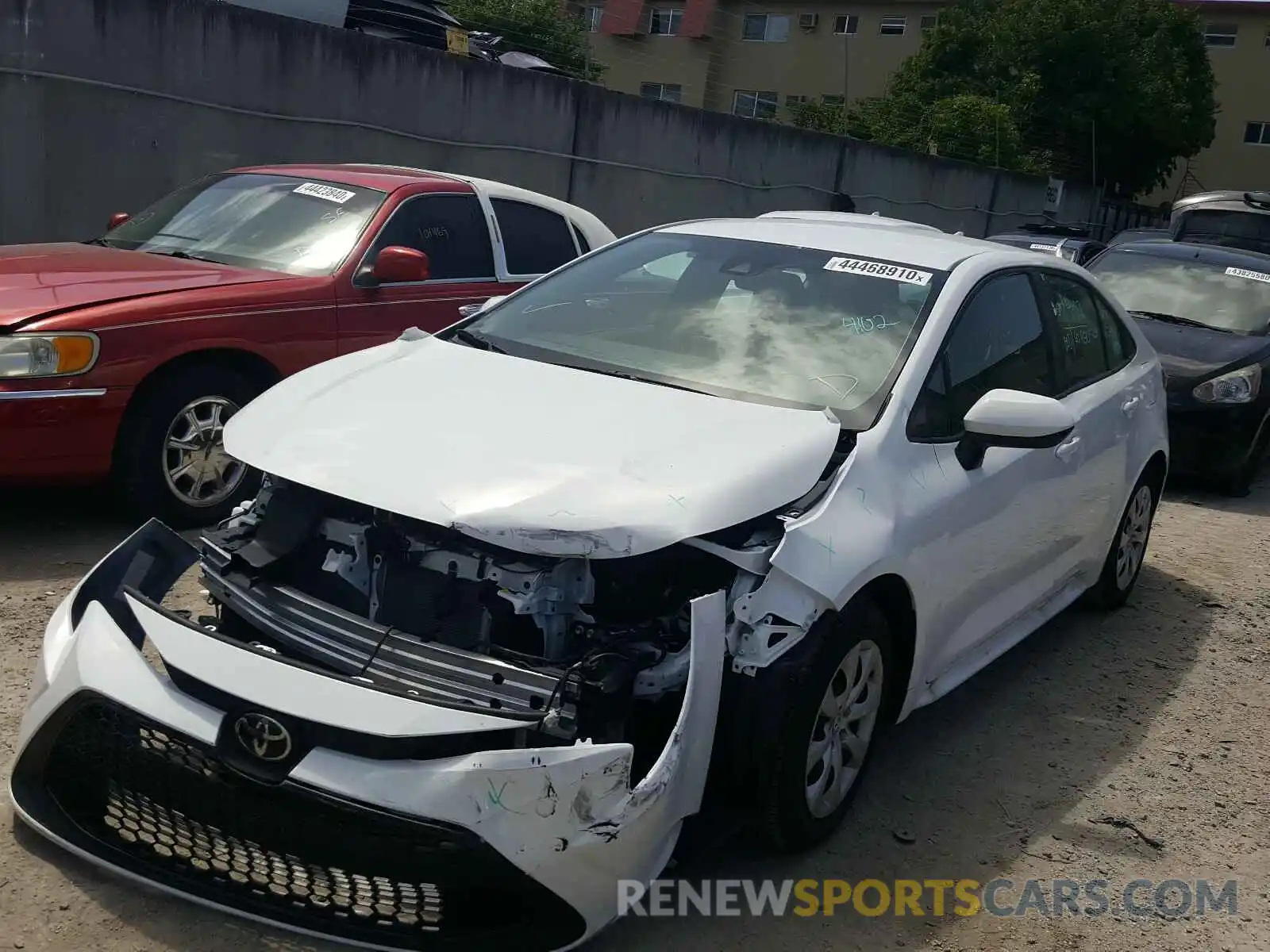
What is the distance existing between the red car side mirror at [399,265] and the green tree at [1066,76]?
92.5ft

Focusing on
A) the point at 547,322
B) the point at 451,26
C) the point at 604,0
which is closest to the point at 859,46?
the point at 604,0

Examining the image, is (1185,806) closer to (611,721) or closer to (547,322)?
(611,721)

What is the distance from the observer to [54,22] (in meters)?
9.17

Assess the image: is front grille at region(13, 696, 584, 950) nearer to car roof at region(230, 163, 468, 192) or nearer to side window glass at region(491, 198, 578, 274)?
car roof at region(230, 163, 468, 192)

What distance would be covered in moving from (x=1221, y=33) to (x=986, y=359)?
45.9 metres

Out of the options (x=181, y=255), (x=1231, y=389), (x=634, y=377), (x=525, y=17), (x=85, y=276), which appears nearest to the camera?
(x=634, y=377)

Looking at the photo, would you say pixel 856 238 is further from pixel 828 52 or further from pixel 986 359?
pixel 828 52

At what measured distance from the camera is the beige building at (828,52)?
41500 mm

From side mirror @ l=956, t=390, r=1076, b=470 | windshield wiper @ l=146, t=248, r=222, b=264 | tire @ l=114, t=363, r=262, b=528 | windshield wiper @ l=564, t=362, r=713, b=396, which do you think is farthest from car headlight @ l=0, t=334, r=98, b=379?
side mirror @ l=956, t=390, r=1076, b=470

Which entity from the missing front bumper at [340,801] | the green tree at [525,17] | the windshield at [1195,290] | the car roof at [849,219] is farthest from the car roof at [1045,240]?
the green tree at [525,17]

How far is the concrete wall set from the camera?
9219 millimetres

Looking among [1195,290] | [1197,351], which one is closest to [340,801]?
[1197,351]

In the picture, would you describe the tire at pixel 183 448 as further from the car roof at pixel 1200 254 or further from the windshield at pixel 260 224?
the car roof at pixel 1200 254

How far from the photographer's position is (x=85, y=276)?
5441mm
